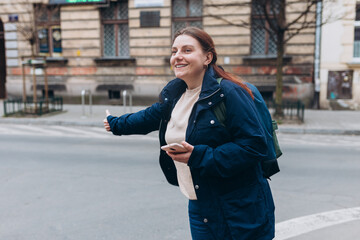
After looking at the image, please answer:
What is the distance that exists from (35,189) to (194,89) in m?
4.04

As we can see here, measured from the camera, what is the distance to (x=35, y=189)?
5.54 metres

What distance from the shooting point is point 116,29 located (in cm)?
1797

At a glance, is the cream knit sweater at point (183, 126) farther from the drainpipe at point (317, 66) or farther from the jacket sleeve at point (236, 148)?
the drainpipe at point (317, 66)

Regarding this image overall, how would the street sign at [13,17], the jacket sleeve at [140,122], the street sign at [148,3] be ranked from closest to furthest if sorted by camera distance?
the jacket sleeve at [140,122] → the street sign at [148,3] → the street sign at [13,17]

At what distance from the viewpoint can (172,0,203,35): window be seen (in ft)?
55.4

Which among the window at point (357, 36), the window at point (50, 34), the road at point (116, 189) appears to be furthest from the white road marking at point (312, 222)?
the window at point (50, 34)

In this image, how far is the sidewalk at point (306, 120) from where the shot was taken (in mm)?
11094

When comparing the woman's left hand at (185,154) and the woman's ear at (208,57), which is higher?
the woman's ear at (208,57)

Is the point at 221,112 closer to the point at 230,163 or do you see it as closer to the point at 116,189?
the point at 230,163

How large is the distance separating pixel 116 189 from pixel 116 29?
1363cm

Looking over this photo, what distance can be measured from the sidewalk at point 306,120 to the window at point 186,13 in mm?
4761

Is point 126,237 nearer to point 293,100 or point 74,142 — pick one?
point 74,142

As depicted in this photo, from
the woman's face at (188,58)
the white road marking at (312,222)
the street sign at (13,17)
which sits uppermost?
the street sign at (13,17)

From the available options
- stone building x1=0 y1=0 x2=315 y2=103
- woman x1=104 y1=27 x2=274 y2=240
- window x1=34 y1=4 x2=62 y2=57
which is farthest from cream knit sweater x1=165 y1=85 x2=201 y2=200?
window x1=34 y1=4 x2=62 y2=57
